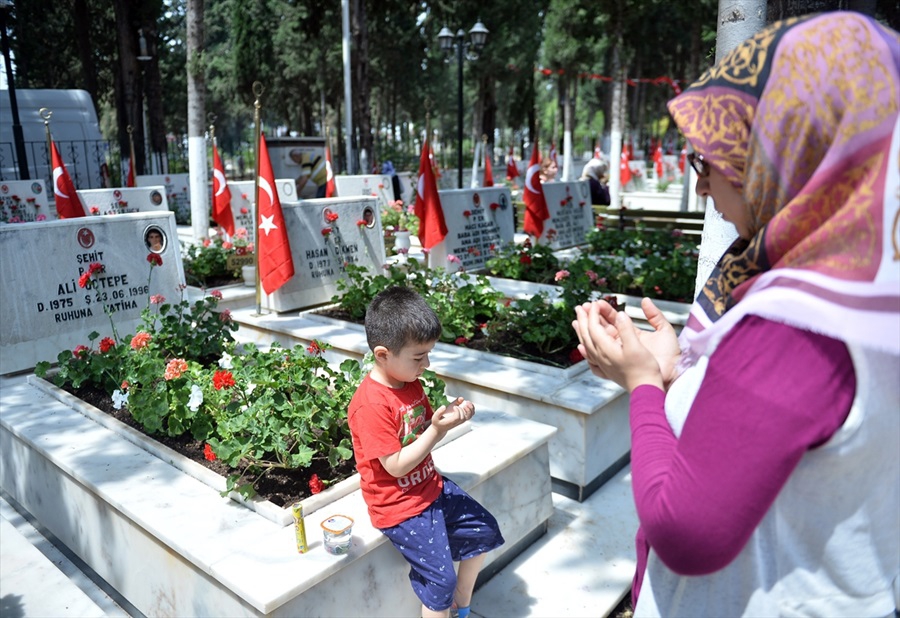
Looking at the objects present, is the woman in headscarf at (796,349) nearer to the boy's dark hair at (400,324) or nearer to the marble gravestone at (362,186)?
the boy's dark hair at (400,324)

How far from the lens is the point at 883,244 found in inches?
35.8

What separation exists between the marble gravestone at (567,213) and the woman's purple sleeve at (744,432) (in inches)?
352

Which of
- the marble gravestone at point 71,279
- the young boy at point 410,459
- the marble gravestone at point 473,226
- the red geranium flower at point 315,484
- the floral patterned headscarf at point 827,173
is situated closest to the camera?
the floral patterned headscarf at point 827,173

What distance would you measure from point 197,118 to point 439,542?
407 inches

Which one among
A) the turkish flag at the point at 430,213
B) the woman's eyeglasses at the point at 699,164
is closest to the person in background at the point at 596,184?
the turkish flag at the point at 430,213

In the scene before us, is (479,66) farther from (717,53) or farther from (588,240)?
(717,53)

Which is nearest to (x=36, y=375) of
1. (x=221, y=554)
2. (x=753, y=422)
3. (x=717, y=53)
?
(x=221, y=554)

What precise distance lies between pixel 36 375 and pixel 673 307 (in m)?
5.24

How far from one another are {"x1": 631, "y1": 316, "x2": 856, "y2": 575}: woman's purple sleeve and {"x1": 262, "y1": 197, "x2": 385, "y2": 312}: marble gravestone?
19.0 feet

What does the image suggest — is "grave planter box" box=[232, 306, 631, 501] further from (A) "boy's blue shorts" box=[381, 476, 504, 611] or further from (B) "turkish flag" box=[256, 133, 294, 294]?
(A) "boy's blue shorts" box=[381, 476, 504, 611]

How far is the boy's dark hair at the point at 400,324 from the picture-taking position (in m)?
2.28

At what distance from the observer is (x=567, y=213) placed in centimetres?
1064

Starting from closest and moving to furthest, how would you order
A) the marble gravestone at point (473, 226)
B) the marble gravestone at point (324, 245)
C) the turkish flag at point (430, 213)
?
1. the marble gravestone at point (324, 245)
2. the turkish flag at point (430, 213)
3. the marble gravestone at point (473, 226)

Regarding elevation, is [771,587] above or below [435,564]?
above
